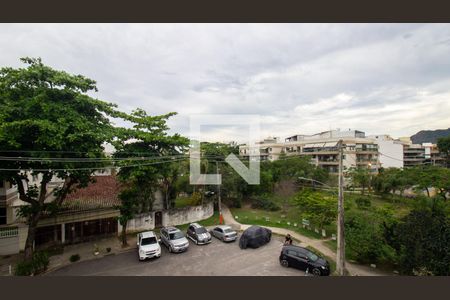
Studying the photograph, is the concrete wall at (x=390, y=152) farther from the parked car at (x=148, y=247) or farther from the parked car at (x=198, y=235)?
the parked car at (x=148, y=247)

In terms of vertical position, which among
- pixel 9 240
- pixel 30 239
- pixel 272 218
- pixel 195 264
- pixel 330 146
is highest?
pixel 330 146

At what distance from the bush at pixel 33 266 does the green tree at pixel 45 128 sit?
100 cm

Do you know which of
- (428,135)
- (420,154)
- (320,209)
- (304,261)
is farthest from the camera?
(428,135)

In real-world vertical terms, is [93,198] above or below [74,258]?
above

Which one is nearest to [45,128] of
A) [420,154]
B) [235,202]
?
[235,202]

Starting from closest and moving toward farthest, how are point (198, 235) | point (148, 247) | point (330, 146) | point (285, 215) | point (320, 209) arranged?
1. point (148, 247)
2. point (198, 235)
3. point (320, 209)
4. point (285, 215)
5. point (330, 146)

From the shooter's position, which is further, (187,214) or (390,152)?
(390,152)

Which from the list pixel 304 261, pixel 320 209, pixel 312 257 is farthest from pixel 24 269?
pixel 320 209

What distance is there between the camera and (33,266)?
9.73 metres

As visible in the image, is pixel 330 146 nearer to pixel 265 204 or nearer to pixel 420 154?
pixel 265 204

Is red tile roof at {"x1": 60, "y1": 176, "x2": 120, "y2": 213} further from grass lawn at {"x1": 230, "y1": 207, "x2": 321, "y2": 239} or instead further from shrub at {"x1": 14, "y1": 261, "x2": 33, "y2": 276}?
grass lawn at {"x1": 230, "y1": 207, "x2": 321, "y2": 239}

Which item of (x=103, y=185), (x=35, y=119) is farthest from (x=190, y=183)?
(x=35, y=119)

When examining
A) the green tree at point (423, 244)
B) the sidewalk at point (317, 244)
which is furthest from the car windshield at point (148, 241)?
the green tree at point (423, 244)

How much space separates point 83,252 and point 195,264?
6934 mm
